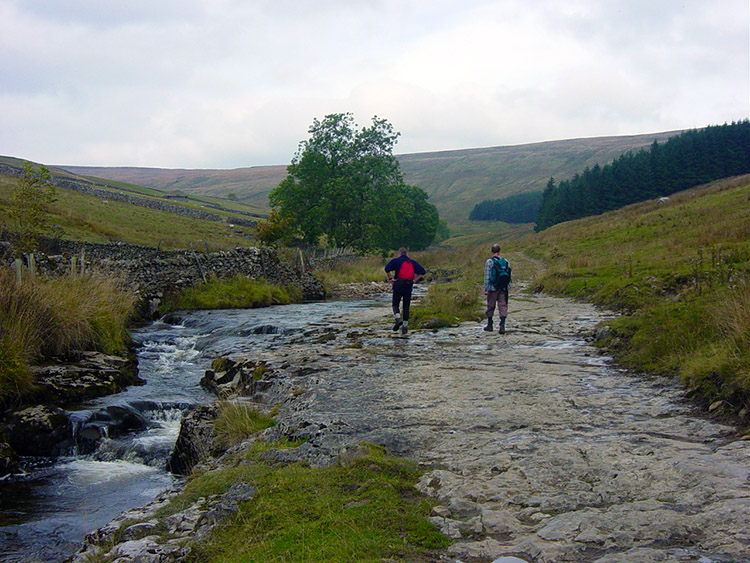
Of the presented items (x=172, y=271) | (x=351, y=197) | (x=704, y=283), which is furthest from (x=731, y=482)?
(x=351, y=197)

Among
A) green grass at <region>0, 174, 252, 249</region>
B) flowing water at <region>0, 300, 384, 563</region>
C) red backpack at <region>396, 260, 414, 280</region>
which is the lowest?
flowing water at <region>0, 300, 384, 563</region>

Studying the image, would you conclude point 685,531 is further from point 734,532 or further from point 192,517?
point 192,517

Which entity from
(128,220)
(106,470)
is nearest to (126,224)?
(128,220)

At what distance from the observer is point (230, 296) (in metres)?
24.2

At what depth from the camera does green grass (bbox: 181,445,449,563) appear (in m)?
3.44

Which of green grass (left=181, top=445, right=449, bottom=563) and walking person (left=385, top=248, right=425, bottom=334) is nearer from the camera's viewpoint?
green grass (left=181, top=445, right=449, bottom=563)

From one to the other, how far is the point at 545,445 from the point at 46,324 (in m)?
9.06

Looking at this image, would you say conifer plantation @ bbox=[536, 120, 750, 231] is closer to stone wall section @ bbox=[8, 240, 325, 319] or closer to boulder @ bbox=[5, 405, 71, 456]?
stone wall section @ bbox=[8, 240, 325, 319]

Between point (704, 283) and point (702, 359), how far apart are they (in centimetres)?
566

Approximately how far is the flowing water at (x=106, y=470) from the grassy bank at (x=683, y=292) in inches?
260

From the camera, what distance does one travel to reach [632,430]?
5.59 metres

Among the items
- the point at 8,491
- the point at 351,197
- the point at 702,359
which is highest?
the point at 351,197

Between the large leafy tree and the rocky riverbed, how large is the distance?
3286cm

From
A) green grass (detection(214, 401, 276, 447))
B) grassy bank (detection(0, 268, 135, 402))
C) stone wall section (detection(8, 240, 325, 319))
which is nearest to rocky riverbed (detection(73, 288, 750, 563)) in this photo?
green grass (detection(214, 401, 276, 447))
